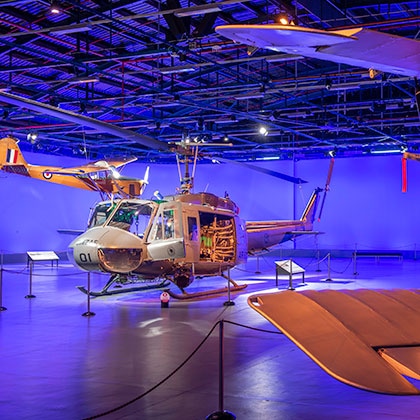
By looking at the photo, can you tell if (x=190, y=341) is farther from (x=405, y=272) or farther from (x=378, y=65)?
(x=405, y=272)

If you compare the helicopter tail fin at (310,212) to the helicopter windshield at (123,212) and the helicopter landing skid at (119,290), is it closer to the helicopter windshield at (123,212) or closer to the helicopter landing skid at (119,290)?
the helicopter landing skid at (119,290)

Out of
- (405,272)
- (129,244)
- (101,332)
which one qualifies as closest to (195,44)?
(129,244)

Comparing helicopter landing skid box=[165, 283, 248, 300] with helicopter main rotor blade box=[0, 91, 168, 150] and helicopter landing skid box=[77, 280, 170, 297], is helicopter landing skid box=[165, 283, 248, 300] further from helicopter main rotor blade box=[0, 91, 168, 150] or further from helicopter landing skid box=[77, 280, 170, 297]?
helicopter main rotor blade box=[0, 91, 168, 150]

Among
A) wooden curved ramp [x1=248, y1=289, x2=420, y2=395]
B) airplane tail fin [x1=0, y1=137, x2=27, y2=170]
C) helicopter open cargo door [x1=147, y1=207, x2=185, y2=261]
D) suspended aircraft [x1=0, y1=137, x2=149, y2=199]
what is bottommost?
helicopter open cargo door [x1=147, y1=207, x2=185, y2=261]

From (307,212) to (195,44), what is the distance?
9.16 m

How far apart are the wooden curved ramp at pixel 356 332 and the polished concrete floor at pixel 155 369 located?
2.74 meters

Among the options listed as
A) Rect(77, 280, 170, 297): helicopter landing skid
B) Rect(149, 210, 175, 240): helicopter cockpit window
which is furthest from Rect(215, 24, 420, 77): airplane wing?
Rect(77, 280, 170, 297): helicopter landing skid

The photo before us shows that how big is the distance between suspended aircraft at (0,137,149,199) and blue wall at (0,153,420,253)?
390 inches

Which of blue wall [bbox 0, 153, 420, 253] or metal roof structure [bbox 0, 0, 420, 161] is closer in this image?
metal roof structure [bbox 0, 0, 420, 161]

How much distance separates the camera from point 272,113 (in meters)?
20.5

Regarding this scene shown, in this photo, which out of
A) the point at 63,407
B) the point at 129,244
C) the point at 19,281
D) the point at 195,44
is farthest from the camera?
the point at 19,281

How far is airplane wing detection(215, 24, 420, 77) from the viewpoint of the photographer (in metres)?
2.88

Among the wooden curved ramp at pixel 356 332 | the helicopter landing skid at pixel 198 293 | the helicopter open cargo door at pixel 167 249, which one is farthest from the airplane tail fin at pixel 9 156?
the wooden curved ramp at pixel 356 332

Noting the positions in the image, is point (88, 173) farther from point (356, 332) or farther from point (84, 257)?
point (356, 332)
